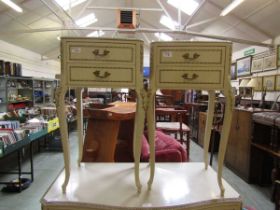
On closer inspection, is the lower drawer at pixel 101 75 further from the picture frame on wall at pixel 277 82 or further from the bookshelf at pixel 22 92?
the bookshelf at pixel 22 92

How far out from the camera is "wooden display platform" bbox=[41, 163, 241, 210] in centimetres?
124

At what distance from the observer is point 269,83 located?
5.16 metres

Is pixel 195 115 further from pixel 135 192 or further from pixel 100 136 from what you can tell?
pixel 135 192

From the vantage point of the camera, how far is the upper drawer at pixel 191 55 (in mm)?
1261

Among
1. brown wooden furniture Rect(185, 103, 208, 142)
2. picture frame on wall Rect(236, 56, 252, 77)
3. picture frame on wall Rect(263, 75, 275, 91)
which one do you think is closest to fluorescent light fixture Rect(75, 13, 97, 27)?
brown wooden furniture Rect(185, 103, 208, 142)

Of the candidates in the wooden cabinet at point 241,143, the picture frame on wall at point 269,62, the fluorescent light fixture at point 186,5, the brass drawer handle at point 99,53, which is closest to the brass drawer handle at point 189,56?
the brass drawer handle at point 99,53

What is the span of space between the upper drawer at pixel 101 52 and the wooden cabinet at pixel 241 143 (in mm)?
2869

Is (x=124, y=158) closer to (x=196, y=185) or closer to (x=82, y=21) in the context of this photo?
(x=196, y=185)

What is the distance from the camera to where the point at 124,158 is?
89.7 inches

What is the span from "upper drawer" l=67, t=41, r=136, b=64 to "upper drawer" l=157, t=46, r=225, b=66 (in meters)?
0.18

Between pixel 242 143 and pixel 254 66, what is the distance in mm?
3110

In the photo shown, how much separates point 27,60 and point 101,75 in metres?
8.19

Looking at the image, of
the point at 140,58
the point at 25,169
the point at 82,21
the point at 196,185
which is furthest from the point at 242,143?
the point at 82,21

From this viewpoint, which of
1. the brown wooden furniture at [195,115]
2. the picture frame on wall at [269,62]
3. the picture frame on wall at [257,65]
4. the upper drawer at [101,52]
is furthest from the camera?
the brown wooden furniture at [195,115]
